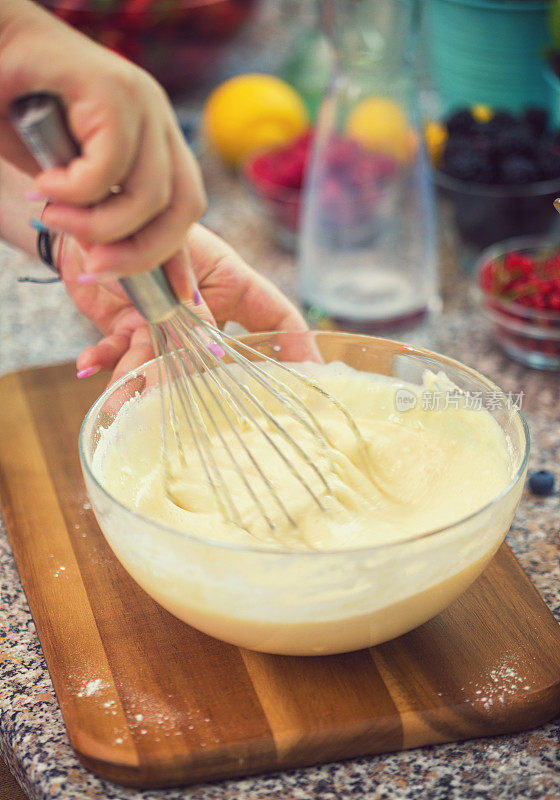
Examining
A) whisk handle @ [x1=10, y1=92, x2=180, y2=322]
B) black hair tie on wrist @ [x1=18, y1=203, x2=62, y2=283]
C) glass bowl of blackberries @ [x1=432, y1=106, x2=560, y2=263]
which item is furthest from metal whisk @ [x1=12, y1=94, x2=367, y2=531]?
glass bowl of blackberries @ [x1=432, y1=106, x2=560, y2=263]

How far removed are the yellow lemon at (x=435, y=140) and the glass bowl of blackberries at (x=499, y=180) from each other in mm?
11

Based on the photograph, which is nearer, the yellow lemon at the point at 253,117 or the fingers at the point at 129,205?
the fingers at the point at 129,205

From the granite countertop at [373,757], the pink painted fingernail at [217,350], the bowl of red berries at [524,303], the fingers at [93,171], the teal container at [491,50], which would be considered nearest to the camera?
the fingers at [93,171]

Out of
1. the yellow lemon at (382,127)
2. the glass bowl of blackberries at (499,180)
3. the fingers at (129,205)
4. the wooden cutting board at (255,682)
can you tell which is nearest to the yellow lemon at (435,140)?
the glass bowl of blackberries at (499,180)

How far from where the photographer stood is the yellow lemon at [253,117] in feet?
5.01

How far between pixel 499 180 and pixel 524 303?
0.23m

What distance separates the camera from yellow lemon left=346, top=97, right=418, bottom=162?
3.76ft

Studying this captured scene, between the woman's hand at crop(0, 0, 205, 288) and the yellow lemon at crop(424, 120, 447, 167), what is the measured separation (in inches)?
32.1

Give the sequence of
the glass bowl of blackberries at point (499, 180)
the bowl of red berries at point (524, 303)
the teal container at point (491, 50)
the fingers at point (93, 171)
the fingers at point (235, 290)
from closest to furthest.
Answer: the fingers at point (93, 171) → the fingers at point (235, 290) → the bowl of red berries at point (524, 303) → the glass bowl of blackberries at point (499, 180) → the teal container at point (491, 50)

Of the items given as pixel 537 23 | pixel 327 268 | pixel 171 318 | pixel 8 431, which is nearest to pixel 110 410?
pixel 171 318

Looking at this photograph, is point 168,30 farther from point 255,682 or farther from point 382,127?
point 255,682

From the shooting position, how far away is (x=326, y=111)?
1.17m

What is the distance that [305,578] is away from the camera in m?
0.60

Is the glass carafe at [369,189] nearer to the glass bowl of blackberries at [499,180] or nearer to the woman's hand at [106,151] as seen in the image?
the glass bowl of blackberries at [499,180]
